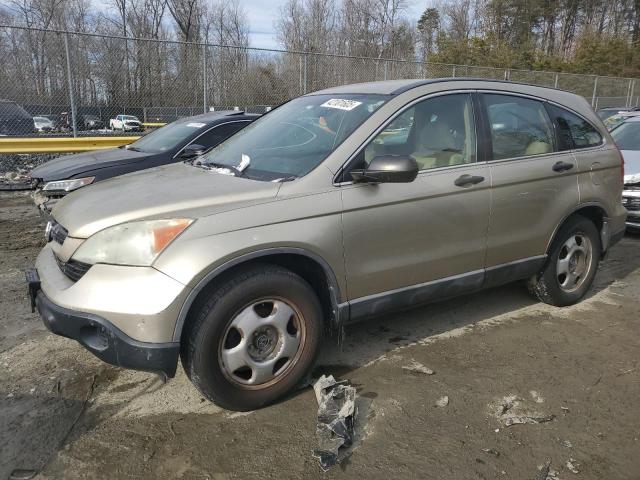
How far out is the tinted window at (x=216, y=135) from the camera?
6828 millimetres

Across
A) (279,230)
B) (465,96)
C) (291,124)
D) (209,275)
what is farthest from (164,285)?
(465,96)

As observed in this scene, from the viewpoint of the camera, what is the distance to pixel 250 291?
9.07 ft

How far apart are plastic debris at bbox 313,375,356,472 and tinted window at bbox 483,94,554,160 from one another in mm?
2021

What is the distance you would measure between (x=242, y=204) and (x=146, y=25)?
3759cm

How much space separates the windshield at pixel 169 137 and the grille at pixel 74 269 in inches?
158

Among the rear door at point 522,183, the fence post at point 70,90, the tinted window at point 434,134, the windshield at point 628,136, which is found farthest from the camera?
the fence post at point 70,90

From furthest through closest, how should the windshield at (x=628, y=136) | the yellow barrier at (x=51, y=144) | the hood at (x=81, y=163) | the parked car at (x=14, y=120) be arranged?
the parked car at (x=14, y=120) → the yellow barrier at (x=51, y=144) → the windshield at (x=628, y=136) → the hood at (x=81, y=163)

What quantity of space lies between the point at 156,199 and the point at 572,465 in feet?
8.29

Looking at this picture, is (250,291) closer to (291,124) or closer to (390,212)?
(390,212)

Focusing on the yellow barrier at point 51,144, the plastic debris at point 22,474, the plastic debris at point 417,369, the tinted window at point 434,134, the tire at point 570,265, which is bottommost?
the plastic debris at point 22,474

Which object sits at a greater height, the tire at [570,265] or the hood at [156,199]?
the hood at [156,199]

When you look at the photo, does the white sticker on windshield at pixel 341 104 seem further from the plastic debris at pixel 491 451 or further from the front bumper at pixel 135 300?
the plastic debris at pixel 491 451

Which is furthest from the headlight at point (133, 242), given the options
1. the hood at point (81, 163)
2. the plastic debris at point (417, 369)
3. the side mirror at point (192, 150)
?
the hood at point (81, 163)

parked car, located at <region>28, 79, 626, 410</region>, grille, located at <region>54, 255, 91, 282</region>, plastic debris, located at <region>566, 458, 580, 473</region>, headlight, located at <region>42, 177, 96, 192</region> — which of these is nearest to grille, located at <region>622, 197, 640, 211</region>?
parked car, located at <region>28, 79, 626, 410</region>
